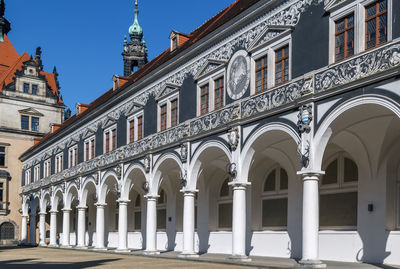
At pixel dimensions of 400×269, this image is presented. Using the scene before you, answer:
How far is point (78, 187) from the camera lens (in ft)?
107

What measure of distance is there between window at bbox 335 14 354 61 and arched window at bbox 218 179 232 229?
402 inches

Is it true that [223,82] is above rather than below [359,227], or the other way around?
above

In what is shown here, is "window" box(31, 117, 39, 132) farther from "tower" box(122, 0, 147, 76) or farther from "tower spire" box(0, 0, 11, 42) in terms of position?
"tower spire" box(0, 0, 11, 42)

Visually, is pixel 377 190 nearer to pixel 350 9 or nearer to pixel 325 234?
pixel 325 234

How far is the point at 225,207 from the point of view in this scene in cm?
2297

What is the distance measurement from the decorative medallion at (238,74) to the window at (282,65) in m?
1.39

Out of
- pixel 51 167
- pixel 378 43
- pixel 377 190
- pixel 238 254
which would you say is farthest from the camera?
pixel 51 167

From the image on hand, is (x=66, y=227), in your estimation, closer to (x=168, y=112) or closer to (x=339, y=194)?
(x=168, y=112)

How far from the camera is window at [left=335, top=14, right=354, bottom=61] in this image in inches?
535

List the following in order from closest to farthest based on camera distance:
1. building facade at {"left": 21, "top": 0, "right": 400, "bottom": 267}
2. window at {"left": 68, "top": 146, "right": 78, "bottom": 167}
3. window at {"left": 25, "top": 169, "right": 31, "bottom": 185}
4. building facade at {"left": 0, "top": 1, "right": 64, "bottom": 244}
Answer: building facade at {"left": 21, "top": 0, "right": 400, "bottom": 267}, window at {"left": 68, "top": 146, "right": 78, "bottom": 167}, window at {"left": 25, "top": 169, "right": 31, "bottom": 185}, building facade at {"left": 0, "top": 1, "right": 64, "bottom": 244}

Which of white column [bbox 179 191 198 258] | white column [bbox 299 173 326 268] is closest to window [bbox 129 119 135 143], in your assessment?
white column [bbox 179 191 198 258]

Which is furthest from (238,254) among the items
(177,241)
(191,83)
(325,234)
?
(177,241)

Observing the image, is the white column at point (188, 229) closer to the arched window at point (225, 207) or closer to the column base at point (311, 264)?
the arched window at point (225, 207)

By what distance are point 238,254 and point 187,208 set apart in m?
3.97
